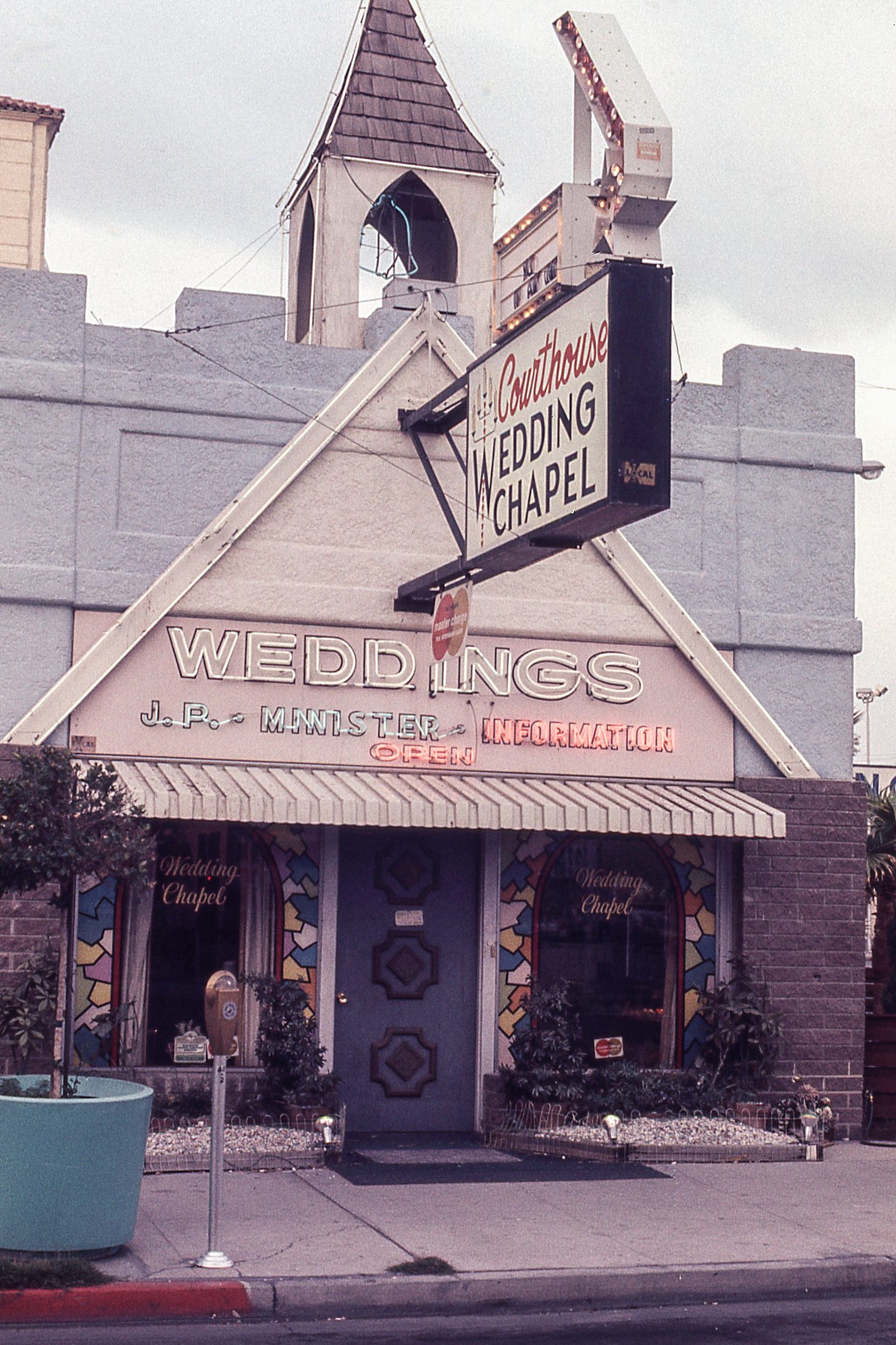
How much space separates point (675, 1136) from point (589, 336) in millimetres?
6482

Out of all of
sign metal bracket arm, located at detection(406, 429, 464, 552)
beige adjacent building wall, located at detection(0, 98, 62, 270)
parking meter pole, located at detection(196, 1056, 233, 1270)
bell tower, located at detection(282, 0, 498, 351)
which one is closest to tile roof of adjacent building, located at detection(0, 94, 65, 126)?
beige adjacent building wall, located at detection(0, 98, 62, 270)

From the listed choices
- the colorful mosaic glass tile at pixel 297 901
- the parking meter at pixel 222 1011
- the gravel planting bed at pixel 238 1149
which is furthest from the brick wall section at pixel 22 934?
the colorful mosaic glass tile at pixel 297 901

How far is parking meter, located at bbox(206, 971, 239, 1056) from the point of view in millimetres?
10641

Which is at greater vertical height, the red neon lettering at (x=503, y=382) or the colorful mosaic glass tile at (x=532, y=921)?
the red neon lettering at (x=503, y=382)

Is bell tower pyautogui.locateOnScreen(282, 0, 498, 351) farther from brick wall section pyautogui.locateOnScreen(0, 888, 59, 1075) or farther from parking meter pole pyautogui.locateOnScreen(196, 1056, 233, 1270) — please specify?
parking meter pole pyautogui.locateOnScreen(196, 1056, 233, 1270)

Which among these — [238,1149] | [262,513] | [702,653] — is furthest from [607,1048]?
[262,513]

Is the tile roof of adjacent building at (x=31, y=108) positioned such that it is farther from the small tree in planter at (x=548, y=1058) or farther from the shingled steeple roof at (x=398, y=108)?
the small tree in planter at (x=548, y=1058)

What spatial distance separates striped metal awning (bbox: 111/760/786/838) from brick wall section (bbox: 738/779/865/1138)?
57cm

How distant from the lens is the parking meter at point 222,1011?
419 inches

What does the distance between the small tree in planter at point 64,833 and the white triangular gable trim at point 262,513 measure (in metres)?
3.07

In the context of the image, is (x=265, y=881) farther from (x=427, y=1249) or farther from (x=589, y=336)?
(x=589, y=336)

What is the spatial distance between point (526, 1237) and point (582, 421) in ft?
17.0

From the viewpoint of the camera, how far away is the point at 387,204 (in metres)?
17.4

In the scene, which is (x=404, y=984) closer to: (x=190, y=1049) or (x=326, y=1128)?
(x=326, y=1128)
